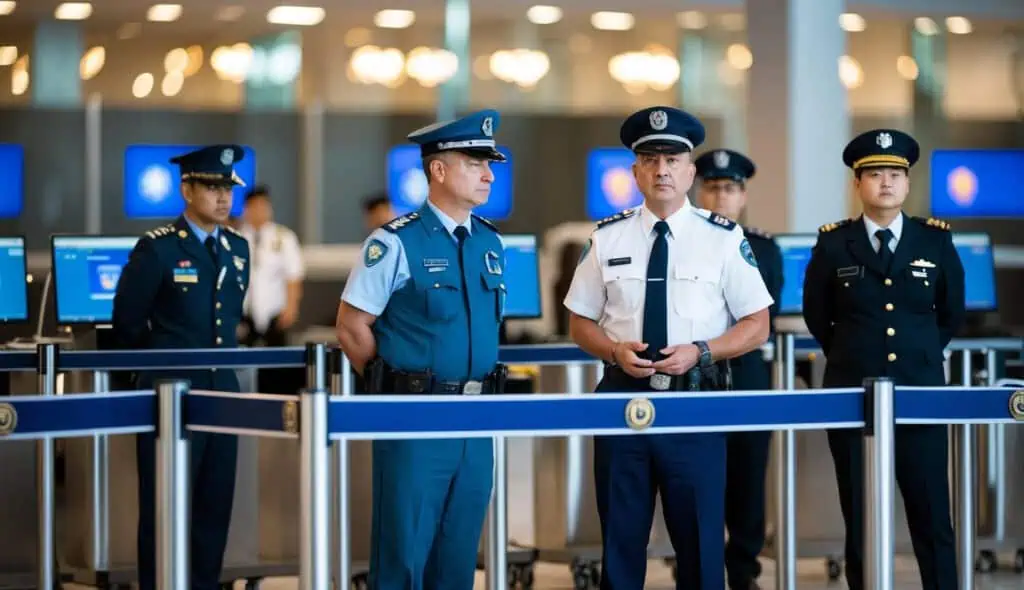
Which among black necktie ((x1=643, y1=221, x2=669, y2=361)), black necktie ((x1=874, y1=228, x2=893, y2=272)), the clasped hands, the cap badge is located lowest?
the clasped hands

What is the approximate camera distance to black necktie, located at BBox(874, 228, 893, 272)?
526cm

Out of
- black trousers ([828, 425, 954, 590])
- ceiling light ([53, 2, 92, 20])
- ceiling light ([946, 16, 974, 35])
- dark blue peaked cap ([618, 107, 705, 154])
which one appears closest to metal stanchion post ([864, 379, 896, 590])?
black trousers ([828, 425, 954, 590])

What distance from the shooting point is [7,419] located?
4141 mm

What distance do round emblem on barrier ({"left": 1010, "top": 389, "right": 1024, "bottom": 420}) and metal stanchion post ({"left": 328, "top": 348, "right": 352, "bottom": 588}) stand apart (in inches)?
67.9

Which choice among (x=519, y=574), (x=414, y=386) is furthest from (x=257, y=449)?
(x=414, y=386)

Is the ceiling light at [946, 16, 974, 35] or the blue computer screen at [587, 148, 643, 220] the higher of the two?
the ceiling light at [946, 16, 974, 35]

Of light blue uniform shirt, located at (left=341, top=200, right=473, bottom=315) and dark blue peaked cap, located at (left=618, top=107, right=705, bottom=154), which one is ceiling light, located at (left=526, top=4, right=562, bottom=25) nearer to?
dark blue peaked cap, located at (left=618, top=107, right=705, bottom=154)

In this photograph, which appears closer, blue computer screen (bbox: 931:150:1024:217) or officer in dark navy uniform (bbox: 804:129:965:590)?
officer in dark navy uniform (bbox: 804:129:965:590)

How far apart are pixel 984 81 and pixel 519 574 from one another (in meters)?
9.51

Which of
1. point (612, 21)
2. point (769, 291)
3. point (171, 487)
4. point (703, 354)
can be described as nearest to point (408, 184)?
point (612, 21)

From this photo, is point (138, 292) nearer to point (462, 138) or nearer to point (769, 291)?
point (462, 138)

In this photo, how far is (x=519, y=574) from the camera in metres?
6.54

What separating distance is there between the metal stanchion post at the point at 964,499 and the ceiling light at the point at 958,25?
841cm

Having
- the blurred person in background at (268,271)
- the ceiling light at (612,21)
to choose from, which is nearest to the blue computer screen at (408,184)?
the ceiling light at (612,21)
